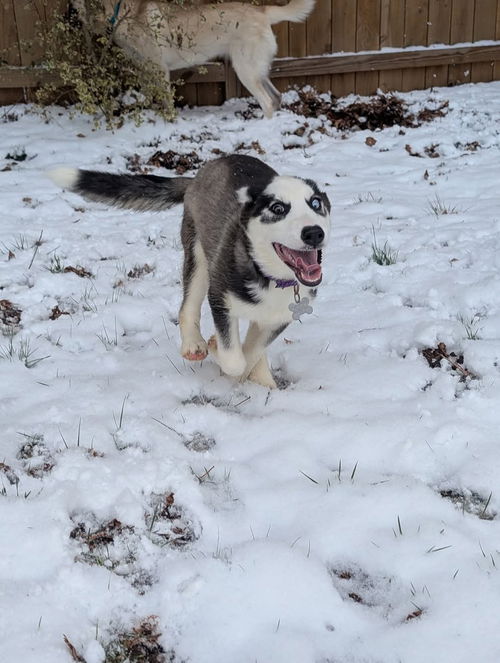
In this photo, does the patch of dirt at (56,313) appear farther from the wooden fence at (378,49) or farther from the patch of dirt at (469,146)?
the wooden fence at (378,49)

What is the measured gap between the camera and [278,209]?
2.81 metres

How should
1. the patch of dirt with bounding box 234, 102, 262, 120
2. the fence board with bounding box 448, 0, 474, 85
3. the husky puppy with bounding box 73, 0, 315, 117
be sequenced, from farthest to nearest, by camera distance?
the fence board with bounding box 448, 0, 474, 85, the patch of dirt with bounding box 234, 102, 262, 120, the husky puppy with bounding box 73, 0, 315, 117

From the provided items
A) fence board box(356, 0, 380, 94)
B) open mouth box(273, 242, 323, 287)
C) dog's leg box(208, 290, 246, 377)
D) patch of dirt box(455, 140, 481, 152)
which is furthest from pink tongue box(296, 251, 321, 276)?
fence board box(356, 0, 380, 94)

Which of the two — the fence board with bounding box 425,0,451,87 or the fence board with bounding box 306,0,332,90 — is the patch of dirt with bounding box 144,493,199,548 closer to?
the fence board with bounding box 306,0,332,90

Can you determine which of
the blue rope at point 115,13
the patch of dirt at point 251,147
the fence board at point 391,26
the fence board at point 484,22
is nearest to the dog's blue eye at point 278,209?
the patch of dirt at point 251,147

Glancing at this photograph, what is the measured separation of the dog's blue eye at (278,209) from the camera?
9.20 feet

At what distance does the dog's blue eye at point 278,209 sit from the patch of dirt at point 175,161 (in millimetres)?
4296

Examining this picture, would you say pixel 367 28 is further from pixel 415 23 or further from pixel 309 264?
pixel 309 264

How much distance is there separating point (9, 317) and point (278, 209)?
1.99 meters

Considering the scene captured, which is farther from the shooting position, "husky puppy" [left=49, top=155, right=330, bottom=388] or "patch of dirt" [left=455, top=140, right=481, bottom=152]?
"patch of dirt" [left=455, top=140, right=481, bottom=152]

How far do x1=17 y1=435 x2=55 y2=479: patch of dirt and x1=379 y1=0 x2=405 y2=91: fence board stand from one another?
814cm

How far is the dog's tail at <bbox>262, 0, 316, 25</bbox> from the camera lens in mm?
8273

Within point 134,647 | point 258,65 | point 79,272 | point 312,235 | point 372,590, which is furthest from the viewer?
point 258,65

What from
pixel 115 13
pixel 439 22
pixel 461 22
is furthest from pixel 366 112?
pixel 115 13
